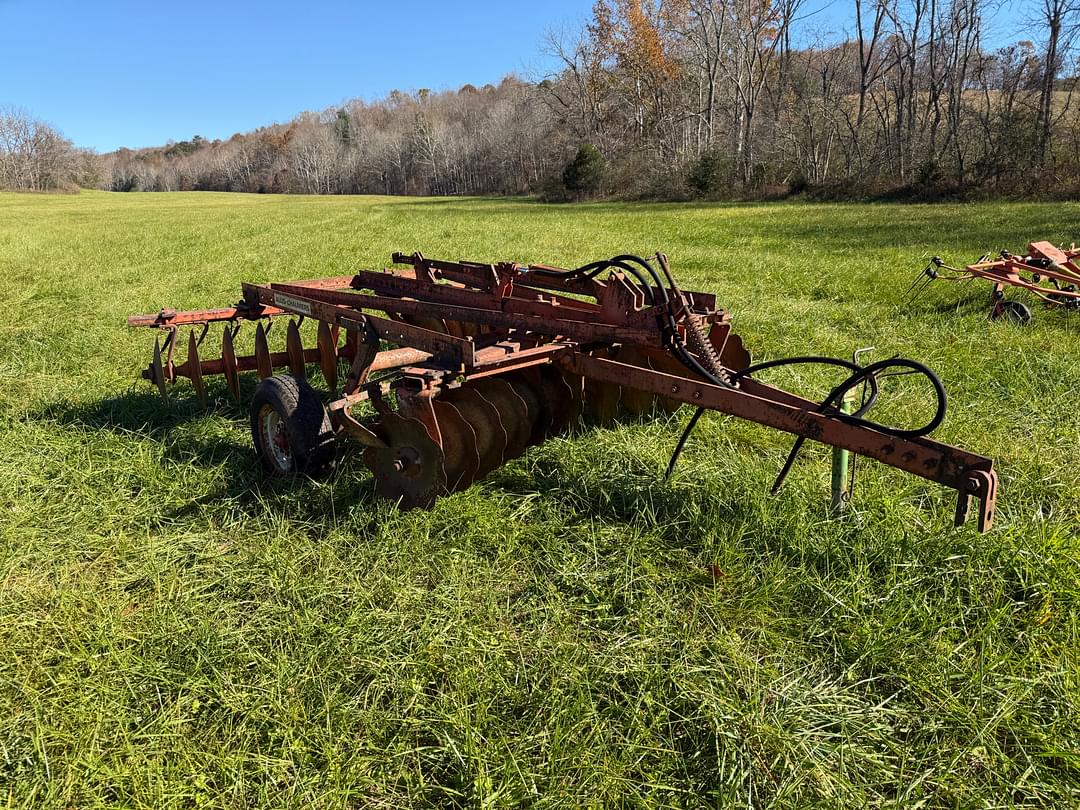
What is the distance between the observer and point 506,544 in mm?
2988

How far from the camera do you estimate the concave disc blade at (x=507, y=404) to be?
11.7ft

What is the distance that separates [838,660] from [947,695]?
32cm

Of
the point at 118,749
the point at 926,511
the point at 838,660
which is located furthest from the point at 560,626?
the point at 926,511

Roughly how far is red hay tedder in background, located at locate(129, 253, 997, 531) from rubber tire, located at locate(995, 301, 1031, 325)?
13.8 feet

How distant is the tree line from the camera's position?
23.5 metres

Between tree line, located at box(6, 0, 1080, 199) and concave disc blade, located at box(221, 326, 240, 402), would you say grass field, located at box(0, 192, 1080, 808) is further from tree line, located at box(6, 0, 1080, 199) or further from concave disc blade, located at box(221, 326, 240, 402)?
tree line, located at box(6, 0, 1080, 199)

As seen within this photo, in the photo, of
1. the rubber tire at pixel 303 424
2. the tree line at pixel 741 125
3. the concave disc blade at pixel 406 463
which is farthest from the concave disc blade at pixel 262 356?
the tree line at pixel 741 125

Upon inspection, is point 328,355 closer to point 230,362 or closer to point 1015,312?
point 230,362

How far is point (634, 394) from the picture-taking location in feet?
14.1

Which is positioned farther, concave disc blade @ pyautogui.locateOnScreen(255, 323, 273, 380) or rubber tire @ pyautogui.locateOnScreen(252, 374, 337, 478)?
concave disc blade @ pyautogui.locateOnScreen(255, 323, 273, 380)

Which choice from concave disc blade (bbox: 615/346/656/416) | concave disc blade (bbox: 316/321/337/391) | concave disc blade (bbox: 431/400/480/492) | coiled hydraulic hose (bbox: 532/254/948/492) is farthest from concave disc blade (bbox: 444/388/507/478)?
concave disc blade (bbox: 316/321/337/391)

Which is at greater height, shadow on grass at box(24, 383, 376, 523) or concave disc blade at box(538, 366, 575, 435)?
concave disc blade at box(538, 366, 575, 435)

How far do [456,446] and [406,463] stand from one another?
253mm

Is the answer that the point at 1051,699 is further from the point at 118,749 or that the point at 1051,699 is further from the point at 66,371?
the point at 66,371
